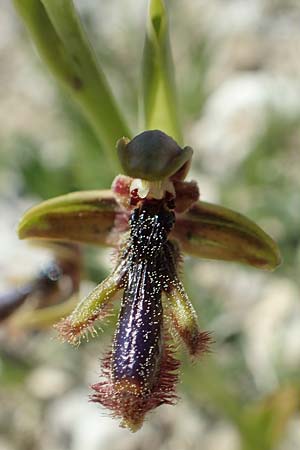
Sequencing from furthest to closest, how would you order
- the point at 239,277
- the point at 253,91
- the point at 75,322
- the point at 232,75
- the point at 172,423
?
the point at 232,75, the point at 253,91, the point at 239,277, the point at 172,423, the point at 75,322

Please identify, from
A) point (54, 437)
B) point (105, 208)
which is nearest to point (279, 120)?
point (54, 437)

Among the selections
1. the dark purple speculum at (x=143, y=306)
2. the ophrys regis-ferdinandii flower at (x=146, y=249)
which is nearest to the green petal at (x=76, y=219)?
the ophrys regis-ferdinandii flower at (x=146, y=249)

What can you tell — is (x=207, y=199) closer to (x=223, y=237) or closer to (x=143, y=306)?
(x=223, y=237)

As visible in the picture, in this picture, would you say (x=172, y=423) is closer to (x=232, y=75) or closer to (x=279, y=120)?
(x=279, y=120)

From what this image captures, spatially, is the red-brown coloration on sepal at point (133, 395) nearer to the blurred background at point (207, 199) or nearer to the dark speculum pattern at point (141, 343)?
the dark speculum pattern at point (141, 343)

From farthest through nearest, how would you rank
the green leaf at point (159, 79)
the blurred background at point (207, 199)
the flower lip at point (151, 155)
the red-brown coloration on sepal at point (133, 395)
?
the blurred background at point (207, 199) < the green leaf at point (159, 79) < the flower lip at point (151, 155) < the red-brown coloration on sepal at point (133, 395)

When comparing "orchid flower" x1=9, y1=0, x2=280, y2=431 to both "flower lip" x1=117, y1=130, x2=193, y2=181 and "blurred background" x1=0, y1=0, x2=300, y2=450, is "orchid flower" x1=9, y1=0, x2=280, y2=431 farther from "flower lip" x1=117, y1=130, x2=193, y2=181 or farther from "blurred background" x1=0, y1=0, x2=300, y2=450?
"blurred background" x1=0, y1=0, x2=300, y2=450
